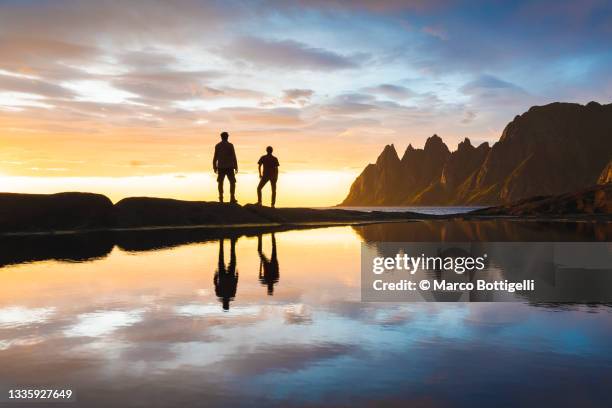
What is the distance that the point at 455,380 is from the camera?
454cm

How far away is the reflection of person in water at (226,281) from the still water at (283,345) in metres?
0.07

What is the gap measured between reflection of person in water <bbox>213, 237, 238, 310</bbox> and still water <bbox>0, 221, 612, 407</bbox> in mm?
68

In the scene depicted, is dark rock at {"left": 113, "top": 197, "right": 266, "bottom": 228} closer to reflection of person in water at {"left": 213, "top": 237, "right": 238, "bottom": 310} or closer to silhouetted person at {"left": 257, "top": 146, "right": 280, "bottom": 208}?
silhouetted person at {"left": 257, "top": 146, "right": 280, "bottom": 208}

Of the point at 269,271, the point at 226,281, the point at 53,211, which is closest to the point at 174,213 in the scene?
the point at 53,211

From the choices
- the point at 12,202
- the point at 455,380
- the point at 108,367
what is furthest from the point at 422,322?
the point at 12,202

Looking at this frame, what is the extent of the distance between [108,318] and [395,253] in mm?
9398

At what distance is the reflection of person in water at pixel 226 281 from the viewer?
8.53 metres

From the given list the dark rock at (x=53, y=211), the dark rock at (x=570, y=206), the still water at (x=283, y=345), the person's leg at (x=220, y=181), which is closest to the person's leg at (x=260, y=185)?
the person's leg at (x=220, y=181)

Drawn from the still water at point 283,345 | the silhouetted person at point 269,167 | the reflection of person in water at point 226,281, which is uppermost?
the silhouetted person at point 269,167

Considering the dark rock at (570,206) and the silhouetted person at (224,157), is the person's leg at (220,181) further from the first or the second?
the dark rock at (570,206)

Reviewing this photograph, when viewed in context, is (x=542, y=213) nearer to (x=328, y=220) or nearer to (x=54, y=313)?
(x=328, y=220)

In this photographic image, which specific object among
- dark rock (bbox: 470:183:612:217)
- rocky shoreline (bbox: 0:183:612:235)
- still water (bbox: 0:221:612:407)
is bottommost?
still water (bbox: 0:221:612:407)

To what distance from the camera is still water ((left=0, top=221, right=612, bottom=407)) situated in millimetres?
4301

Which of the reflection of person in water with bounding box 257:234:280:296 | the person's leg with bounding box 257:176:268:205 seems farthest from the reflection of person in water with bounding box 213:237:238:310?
the person's leg with bounding box 257:176:268:205
